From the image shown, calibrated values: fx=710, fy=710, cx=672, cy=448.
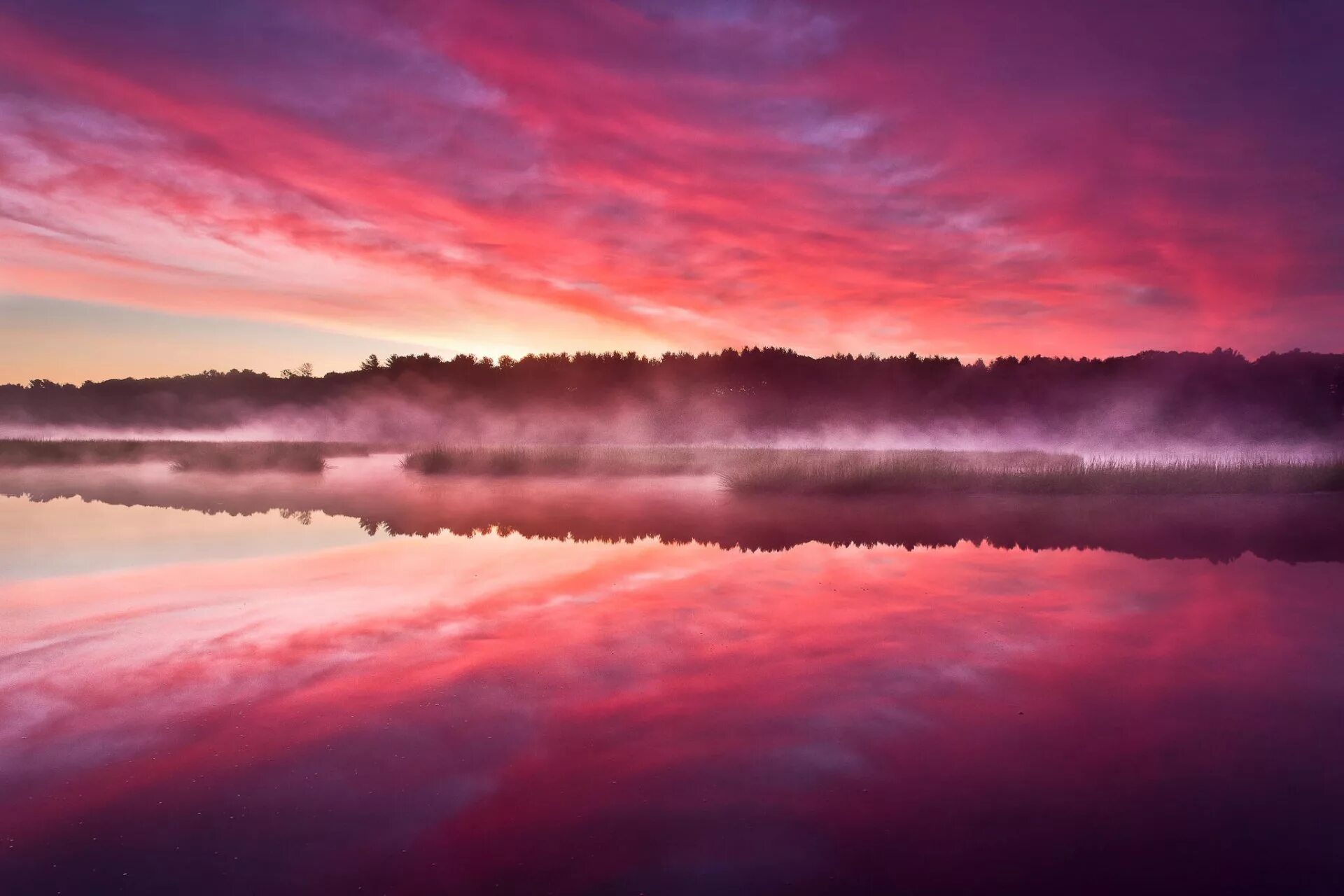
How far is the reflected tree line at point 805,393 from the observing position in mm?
81188

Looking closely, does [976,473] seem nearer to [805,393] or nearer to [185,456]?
[185,456]

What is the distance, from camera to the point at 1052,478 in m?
29.7

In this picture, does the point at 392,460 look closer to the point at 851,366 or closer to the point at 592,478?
the point at 592,478

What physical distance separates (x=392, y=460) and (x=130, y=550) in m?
32.6

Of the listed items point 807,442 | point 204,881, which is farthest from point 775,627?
point 807,442

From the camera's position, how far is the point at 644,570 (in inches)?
563

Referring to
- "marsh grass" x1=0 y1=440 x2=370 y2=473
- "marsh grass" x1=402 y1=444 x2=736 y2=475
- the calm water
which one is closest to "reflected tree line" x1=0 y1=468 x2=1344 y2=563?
the calm water

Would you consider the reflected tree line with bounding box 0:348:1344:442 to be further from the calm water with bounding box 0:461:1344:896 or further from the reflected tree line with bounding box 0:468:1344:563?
the calm water with bounding box 0:461:1344:896

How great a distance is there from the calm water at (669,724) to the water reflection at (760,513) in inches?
104

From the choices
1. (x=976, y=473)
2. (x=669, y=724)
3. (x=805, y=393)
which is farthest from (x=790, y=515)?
(x=805, y=393)

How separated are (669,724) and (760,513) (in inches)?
616

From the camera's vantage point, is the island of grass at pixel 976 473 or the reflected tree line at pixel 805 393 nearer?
the island of grass at pixel 976 473

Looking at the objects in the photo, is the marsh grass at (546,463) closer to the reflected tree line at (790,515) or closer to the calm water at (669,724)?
the reflected tree line at (790,515)

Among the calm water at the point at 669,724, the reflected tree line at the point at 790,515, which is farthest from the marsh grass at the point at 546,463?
the calm water at the point at 669,724
